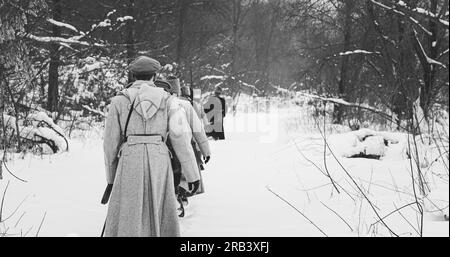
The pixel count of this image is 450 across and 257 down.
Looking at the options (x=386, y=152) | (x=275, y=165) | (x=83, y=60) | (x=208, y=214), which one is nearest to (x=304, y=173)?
(x=275, y=165)

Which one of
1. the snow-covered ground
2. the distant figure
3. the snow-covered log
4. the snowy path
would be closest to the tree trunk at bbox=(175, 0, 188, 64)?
the distant figure

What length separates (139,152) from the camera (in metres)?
3.58

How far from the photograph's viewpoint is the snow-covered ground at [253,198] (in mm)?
4762

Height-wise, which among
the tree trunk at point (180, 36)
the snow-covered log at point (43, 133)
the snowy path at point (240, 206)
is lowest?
the snowy path at point (240, 206)

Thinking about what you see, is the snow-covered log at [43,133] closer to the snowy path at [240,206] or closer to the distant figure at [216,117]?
the snowy path at [240,206]

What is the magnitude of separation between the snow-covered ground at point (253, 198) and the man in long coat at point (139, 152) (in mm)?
933

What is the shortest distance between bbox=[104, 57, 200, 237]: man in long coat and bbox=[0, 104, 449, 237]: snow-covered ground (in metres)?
0.93

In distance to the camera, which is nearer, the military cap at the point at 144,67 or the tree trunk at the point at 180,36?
the military cap at the point at 144,67

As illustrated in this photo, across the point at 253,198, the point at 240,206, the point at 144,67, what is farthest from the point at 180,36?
the point at 144,67

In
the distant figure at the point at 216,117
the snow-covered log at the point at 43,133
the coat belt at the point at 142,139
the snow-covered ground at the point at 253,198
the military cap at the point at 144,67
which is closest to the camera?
the coat belt at the point at 142,139

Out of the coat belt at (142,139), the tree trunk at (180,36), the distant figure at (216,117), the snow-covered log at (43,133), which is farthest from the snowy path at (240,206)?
the tree trunk at (180,36)

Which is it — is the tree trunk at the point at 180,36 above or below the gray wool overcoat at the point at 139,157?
above

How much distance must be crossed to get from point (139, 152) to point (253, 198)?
3.18 meters
